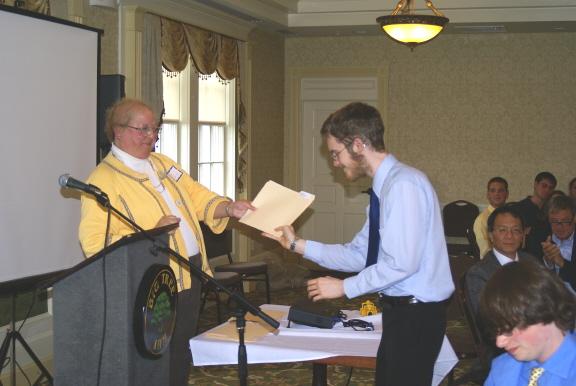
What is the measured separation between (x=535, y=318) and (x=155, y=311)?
1.52 metres

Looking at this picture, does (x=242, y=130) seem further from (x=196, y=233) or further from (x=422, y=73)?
(x=196, y=233)

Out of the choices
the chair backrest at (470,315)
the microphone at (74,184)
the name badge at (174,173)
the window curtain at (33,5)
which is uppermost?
the window curtain at (33,5)

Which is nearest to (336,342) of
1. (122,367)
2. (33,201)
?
(122,367)

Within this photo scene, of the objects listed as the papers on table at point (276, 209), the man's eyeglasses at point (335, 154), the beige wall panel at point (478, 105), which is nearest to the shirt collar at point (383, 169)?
the man's eyeglasses at point (335, 154)

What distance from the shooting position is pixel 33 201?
4441mm

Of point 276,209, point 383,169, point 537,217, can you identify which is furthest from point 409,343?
point 537,217

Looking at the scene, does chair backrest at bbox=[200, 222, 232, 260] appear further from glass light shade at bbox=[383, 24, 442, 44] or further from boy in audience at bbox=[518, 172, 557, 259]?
boy in audience at bbox=[518, 172, 557, 259]

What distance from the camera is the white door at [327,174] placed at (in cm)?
1045

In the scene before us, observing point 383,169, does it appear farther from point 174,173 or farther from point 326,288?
point 174,173

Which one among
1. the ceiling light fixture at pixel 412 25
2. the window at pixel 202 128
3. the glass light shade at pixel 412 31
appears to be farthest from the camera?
the window at pixel 202 128

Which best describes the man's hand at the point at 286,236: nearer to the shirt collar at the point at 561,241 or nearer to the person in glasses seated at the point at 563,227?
the person in glasses seated at the point at 563,227

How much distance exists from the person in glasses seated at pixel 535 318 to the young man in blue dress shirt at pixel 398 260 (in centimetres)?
74

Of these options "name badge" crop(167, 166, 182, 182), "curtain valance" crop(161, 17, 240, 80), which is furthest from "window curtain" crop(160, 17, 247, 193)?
"name badge" crop(167, 166, 182, 182)

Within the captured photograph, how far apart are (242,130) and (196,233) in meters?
5.17
